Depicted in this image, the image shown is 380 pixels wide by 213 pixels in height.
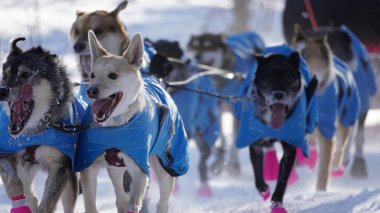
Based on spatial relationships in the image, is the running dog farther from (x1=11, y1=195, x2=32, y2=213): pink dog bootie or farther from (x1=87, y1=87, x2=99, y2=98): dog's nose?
(x1=11, y1=195, x2=32, y2=213): pink dog bootie

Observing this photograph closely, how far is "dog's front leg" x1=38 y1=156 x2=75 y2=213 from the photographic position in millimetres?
4340

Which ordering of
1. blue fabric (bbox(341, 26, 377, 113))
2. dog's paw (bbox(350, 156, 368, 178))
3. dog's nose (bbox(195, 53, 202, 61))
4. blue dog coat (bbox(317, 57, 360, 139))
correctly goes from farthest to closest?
dog's nose (bbox(195, 53, 202, 61)), blue fabric (bbox(341, 26, 377, 113)), dog's paw (bbox(350, 156, 368, 178)), blue dog coat (bbox(317, 57, 360, 139))

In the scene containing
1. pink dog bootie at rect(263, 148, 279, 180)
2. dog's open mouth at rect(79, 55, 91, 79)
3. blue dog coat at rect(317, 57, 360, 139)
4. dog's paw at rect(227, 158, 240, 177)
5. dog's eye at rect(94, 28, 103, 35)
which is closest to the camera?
dog's open mouth at rect(79, 55, 91, 79)

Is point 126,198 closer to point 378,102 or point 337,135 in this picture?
point 337,135

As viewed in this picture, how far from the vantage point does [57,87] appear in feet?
14.6

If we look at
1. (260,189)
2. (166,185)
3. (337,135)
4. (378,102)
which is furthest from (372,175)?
(166,185)

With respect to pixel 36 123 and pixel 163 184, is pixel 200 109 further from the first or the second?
pixel 36 123

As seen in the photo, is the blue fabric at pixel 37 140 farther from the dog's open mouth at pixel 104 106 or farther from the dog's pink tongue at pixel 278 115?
the dog's pink tongue at pixel 278 115

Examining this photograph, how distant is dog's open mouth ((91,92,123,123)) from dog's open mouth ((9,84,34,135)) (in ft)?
1.15

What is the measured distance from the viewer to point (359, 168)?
8.37 meters

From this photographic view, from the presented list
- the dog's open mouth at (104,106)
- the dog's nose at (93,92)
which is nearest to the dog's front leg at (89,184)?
the dog's open mouth at (104,106)

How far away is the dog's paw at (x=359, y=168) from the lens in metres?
8.29

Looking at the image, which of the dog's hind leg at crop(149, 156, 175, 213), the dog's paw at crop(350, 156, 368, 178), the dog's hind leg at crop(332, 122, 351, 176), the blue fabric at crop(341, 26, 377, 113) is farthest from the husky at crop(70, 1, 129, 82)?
the dog's paw at crop(350, 156, 368, 178)

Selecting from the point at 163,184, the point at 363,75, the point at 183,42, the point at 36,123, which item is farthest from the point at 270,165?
the point at 183,42
